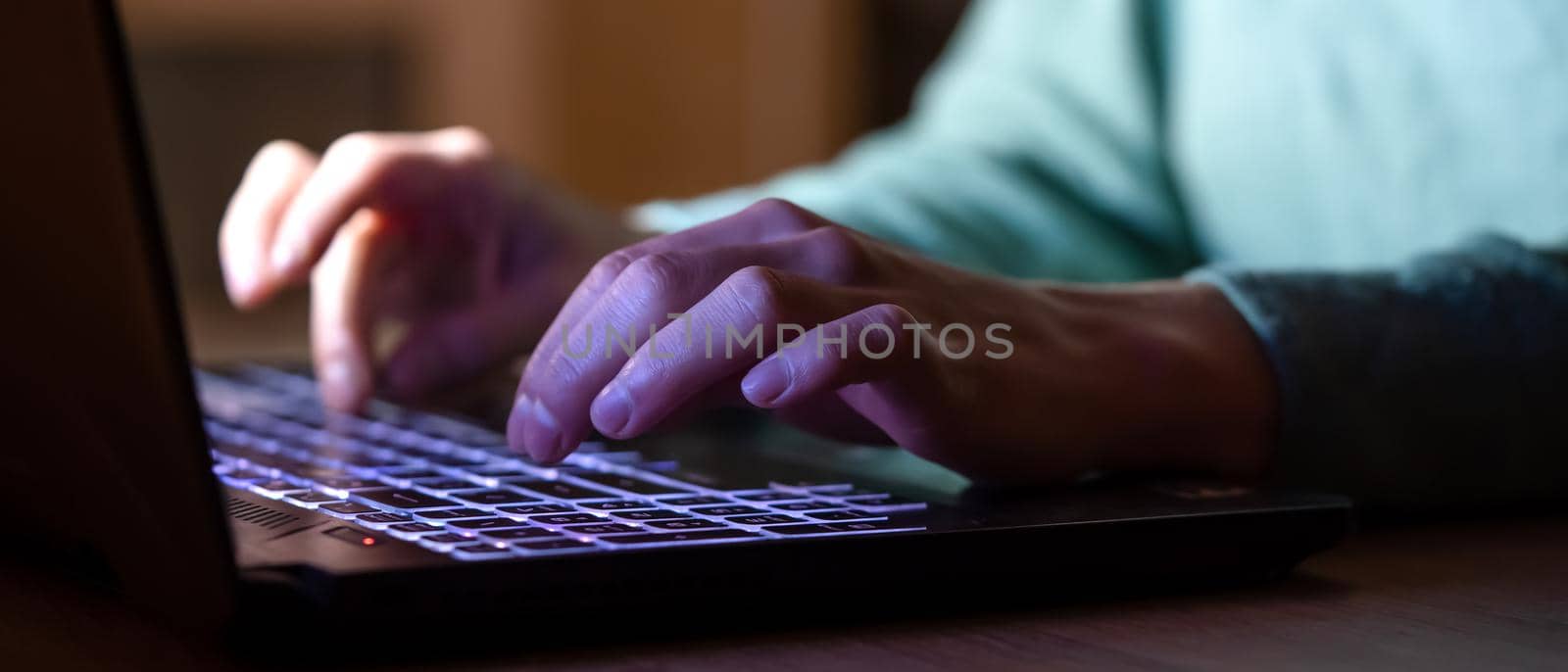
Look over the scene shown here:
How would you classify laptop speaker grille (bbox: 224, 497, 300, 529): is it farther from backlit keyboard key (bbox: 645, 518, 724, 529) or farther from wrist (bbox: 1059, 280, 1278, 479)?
wrist (bbox: 1059, 280, 1278, 479)


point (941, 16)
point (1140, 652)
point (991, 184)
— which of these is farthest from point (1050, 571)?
point (941, 16)

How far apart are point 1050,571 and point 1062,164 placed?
0.63m

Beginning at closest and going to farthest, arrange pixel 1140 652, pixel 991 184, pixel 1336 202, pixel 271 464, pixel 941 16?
1. pixel 1140 652
2. pixel 271 464
3. pixel 1336 202
4. pixel 991 184
5. pixel 941 16

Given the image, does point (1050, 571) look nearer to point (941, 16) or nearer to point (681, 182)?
point (941, 16)

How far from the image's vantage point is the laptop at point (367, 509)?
29 cm

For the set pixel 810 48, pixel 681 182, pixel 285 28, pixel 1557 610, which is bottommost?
pixel 1557 610

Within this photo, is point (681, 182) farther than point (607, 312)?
Yes

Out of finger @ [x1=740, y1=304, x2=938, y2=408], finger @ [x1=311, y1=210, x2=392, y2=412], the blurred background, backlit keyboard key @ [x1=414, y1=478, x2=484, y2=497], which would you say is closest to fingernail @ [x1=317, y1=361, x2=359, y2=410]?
finger @ [x1=311, y1=210, x2=392, y2=412]

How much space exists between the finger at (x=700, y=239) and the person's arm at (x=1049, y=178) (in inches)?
16.1

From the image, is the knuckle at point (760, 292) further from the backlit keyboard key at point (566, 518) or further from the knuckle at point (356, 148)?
the knuckle at point (356, 148)

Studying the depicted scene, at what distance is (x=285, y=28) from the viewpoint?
3.05 meters

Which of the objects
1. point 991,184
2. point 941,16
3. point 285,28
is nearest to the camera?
point 991,184

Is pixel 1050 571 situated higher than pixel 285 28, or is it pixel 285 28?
pixel 285 28

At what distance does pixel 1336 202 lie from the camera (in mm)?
798
